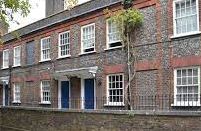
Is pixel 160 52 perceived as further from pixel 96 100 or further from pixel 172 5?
pixel 96 100

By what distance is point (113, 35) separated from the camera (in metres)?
25.1

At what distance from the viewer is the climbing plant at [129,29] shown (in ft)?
75.0

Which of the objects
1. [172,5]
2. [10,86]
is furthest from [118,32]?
[10,86]

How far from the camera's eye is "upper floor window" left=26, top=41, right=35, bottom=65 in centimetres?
3528

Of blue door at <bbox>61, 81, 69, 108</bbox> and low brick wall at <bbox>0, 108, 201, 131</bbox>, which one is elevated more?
blue door at <bbox>61, 81, 69, 108</bbox>

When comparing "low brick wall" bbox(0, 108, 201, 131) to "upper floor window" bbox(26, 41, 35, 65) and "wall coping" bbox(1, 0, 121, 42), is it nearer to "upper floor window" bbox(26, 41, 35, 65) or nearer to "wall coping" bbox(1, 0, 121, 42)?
"upper floor window" bbox(26, 41, 35, 65)

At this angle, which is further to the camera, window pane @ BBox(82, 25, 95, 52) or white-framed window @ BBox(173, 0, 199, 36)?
window pane @ BBox(82, 25, 95, 52)

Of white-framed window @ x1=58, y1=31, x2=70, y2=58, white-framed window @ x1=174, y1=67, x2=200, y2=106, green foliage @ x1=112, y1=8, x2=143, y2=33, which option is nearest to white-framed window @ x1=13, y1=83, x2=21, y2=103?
white-framed window @ x1=58, y1=31, x2=70, y2=58

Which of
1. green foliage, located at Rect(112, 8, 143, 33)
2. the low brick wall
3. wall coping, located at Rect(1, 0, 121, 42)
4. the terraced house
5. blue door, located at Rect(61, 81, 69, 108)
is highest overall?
wall coping, located at Rect(1, 0, 121, 42)

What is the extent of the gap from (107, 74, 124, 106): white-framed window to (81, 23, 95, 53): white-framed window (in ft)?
9.40

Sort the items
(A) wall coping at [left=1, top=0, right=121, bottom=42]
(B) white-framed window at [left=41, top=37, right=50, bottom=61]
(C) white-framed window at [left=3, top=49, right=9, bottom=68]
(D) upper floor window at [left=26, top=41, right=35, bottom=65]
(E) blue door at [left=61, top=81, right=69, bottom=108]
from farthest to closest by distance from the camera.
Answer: (C) white-framed window at [left=3, top=49, right=9, bottom=68]
(D) upper floor window at [left=26, top=41, right=35, bottom=65]
(B) white-framed window at [left=41, top=37, right=50, bottom=61]
(E) blue door at [left=61, top=81, right=69, bottom=108]
(A) wall coping at [left=1, top=0, right=121, bottom=42]

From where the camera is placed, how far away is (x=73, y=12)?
29703 millimetres

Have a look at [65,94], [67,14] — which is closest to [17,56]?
[67,14]

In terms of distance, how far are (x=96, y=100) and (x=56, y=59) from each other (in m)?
6.04
